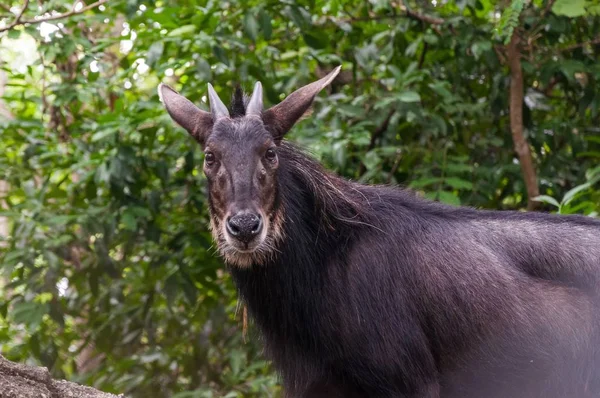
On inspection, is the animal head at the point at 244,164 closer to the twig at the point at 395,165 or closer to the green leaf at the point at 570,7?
the green leaf at the point at 570,7

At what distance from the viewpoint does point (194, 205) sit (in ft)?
29.5

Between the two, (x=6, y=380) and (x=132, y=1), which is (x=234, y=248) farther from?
(x=132, y=1)

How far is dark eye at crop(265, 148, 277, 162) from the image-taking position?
5.96 metres

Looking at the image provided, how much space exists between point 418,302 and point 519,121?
354 centimetres

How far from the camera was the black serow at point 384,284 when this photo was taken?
19.0 ft

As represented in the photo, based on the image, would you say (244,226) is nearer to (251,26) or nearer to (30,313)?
(251,26)

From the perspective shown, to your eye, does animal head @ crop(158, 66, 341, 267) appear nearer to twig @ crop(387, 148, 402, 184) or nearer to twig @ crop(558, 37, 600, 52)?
twig @ crop(387, 148, 402, 184)

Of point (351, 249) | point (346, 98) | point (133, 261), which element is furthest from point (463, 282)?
point (133, 261)

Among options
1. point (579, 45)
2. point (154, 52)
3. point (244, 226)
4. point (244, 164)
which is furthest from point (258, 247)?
point (579, 45)

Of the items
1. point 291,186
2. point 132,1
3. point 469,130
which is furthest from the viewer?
point 469,130

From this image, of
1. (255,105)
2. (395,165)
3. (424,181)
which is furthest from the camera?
(395,165)

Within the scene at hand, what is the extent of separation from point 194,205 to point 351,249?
10.4 ft

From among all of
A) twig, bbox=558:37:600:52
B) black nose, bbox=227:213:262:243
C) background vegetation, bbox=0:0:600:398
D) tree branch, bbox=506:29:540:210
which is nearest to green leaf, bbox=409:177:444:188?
background vegetation, bbox=0:0:600:398

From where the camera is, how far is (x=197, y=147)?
8688mm
